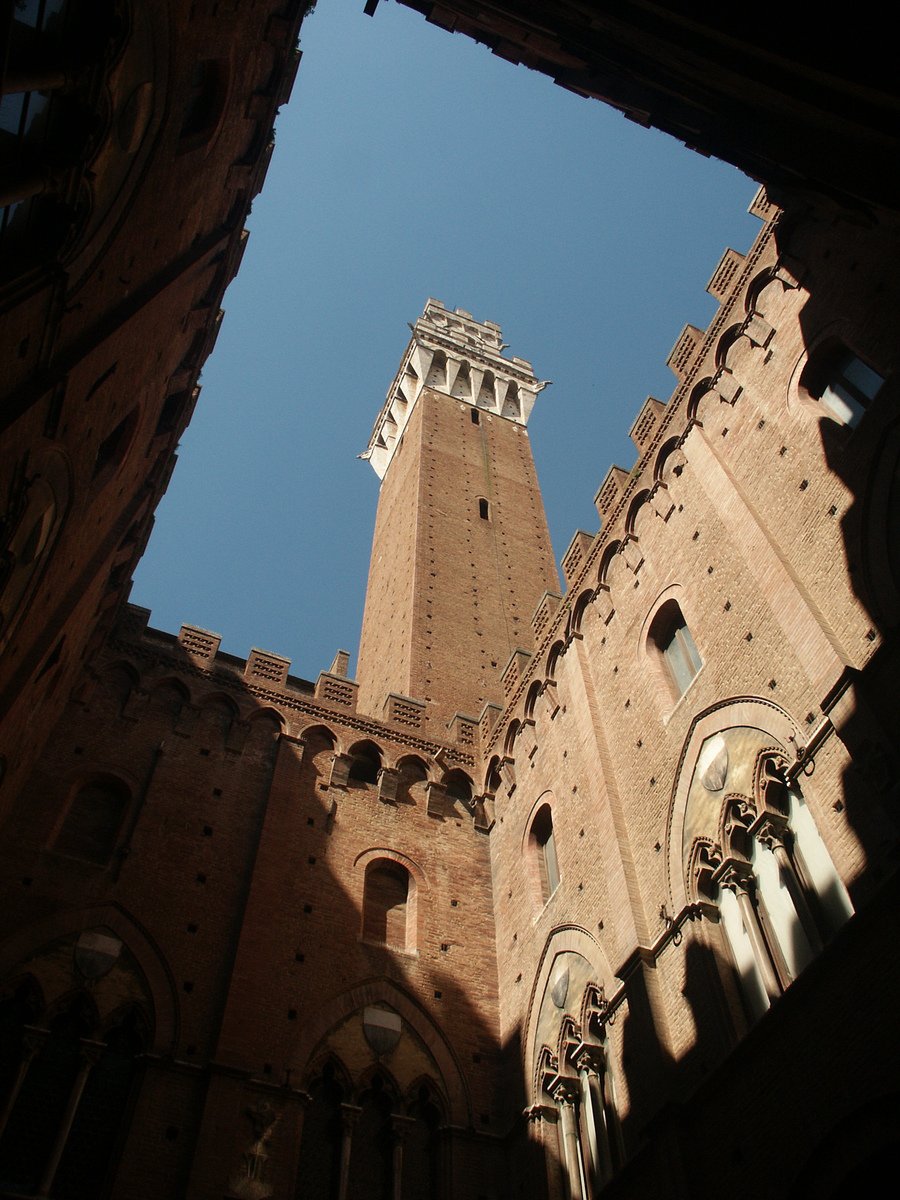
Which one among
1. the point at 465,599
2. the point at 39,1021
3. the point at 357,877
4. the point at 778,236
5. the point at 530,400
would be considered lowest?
the point at 39,1021

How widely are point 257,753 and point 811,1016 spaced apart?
28.2 ft

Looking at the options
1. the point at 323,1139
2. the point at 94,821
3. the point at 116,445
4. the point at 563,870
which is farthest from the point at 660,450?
the point at 323,1139

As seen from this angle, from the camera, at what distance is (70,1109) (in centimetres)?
919

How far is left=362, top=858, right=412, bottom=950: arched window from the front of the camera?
41.2 ft

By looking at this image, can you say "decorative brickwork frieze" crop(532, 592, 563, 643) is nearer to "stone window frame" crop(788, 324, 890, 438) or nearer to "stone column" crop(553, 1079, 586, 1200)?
"stone window frame" crop(788, 324, 890, 438)

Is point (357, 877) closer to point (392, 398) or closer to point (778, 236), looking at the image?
point (778, 236)

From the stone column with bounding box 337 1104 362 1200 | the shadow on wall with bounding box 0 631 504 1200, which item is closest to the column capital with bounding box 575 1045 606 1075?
the shadow on wall with bounding box 0 631 504 1200

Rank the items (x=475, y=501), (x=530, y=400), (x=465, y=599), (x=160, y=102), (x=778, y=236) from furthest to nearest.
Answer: (x=530, y=400) → (x=475, y=501) → (x=465, y=599) → (x=778, y=236) → (x=160, y=102)

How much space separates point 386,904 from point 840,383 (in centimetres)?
829

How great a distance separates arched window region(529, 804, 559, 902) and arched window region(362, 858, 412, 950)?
1.80 meters

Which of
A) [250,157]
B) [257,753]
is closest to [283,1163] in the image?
[257,753]

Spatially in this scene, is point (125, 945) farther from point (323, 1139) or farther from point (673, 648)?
point (673, 648)

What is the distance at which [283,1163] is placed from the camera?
9.64 m

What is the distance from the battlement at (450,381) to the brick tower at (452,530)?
2.0 inches
